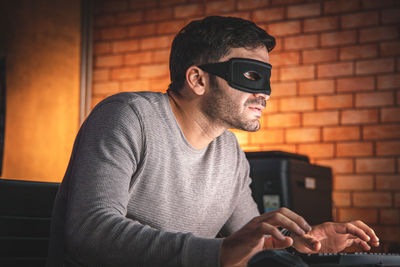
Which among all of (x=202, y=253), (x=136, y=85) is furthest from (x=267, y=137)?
(x=202, y=253)

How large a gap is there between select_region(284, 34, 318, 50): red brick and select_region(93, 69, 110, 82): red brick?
1234 mm

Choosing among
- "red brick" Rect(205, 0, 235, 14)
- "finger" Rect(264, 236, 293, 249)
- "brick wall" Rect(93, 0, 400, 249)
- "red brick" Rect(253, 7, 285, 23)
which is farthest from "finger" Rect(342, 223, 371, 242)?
"red brick" Rect(205, 0, 235, 14)

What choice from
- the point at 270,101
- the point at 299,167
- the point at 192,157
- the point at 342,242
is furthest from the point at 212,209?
the point at 270,101

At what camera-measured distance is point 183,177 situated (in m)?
1.35

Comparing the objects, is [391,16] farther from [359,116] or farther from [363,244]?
[363,244]

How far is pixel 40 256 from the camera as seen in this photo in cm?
131

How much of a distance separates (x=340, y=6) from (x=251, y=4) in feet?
1.78

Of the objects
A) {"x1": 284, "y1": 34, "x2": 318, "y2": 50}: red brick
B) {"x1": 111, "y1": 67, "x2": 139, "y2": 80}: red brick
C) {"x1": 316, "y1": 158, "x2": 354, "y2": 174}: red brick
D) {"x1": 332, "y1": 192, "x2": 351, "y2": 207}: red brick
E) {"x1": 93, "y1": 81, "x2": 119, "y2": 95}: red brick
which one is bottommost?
{"x1": 332, "y1": 192, "x2": 351, "y2": 207}: red brick

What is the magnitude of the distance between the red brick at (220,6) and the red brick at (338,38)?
62 centimetres

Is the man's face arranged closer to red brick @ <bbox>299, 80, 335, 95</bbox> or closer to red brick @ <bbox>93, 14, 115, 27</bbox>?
red brick @ <bbox>299, 80, 335, 95</bbox>

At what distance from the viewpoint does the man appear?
0.93 m

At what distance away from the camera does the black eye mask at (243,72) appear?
1.41 meters

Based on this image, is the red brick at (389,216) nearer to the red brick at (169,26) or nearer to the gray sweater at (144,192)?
the gray sweater at (144,192)

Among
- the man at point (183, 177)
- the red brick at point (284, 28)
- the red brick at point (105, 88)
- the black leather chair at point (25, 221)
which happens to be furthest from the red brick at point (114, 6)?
the black leather chair at point (25, 221)
